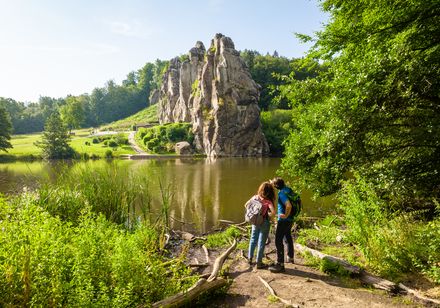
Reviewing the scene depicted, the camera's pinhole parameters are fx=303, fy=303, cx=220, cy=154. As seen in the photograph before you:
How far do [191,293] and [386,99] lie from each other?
22.3ft

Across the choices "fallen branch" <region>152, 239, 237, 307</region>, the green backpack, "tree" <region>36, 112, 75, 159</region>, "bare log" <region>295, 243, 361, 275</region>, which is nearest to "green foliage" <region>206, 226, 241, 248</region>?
"bare log" <region>295, 243, 361, 275</region>

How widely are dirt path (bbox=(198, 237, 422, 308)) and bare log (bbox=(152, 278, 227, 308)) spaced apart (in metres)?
0.32

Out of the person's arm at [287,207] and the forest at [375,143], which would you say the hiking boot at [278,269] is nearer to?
the person's arm at [287,207]

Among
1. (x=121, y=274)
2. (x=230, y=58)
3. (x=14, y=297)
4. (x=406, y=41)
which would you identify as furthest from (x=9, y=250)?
(x=230, y=58)

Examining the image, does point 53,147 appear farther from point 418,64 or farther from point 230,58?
point 418,64

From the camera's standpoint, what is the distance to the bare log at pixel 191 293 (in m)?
5.29

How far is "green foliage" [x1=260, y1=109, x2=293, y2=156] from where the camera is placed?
72312mm

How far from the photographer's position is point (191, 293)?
5680mm

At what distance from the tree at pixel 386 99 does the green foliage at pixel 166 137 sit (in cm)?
6631

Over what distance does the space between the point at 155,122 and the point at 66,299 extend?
111460 mm

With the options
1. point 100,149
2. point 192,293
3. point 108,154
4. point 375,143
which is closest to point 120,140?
point 100,149

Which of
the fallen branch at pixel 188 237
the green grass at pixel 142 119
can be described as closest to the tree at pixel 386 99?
the fallen branch at pixel 188 237

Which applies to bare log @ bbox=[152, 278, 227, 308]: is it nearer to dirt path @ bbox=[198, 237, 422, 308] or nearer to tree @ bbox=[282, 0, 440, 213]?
dirt path @ bbox=[198, 237, 422, 308]

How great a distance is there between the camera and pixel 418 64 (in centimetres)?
684
